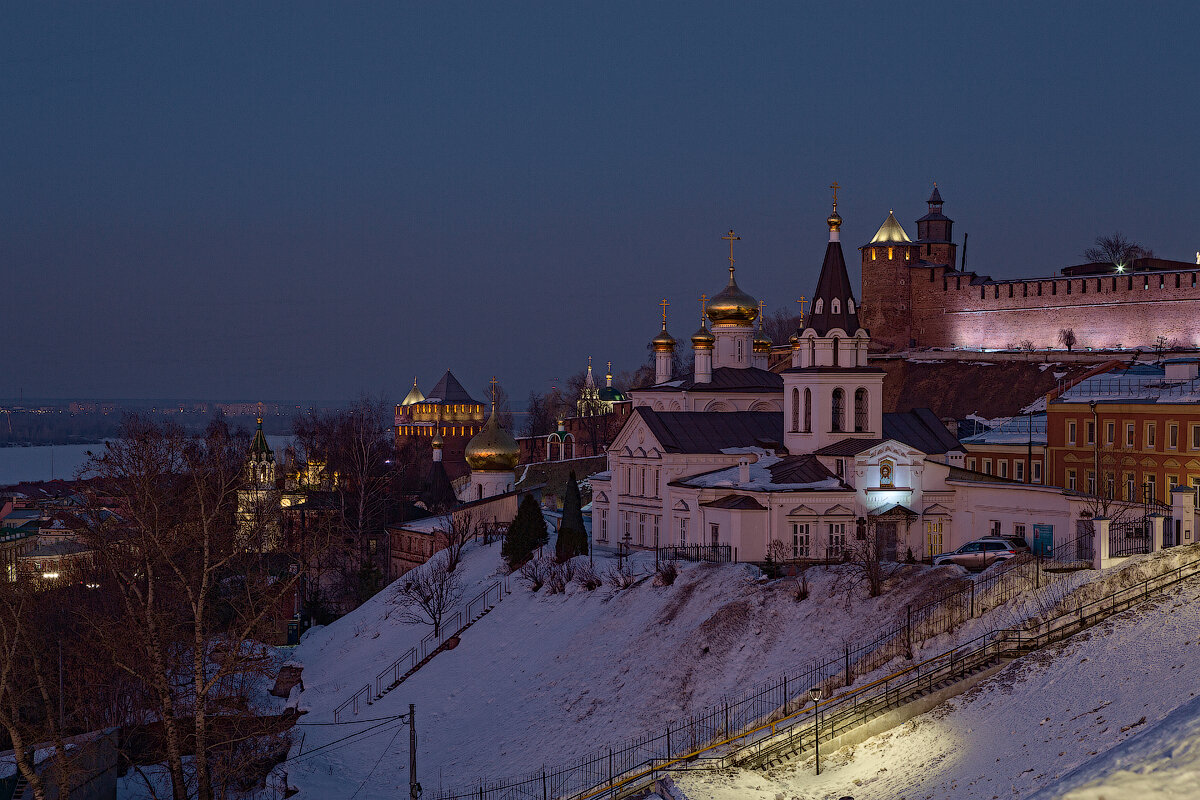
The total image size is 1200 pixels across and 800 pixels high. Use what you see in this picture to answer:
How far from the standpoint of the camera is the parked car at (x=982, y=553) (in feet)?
91.5

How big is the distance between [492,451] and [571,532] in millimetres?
13445

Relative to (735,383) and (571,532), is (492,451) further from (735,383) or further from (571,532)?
(571,532)

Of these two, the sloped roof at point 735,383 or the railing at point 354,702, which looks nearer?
the railing at point 354,702

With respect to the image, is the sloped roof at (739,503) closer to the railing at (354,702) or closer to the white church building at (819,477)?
the white church building at (819,477)

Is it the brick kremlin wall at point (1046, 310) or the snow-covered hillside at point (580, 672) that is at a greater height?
the brick kremlin wall at point (1046, 310)

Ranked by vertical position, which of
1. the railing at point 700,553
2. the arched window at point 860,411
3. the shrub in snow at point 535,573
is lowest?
the shrub in snow at point 535,573

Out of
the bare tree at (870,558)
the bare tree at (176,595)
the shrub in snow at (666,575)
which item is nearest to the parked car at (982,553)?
the bare tree at (870,558)

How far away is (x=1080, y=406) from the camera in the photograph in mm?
35750

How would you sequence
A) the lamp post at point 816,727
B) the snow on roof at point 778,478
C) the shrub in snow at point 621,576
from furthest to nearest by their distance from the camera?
the snow on roof at point 778,478
the shrub in snow at point 621,576
the lamp post at point 816,727

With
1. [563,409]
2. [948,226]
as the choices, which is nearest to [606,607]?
[948,226]

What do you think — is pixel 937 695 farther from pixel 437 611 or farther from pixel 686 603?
pixel 437 611

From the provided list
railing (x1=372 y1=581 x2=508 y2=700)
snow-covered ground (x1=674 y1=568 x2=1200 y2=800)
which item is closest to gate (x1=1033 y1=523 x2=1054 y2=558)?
snow-covered ground (x1=674 y1=568 x2=1200 y2=800)

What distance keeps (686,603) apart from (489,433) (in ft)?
68.9

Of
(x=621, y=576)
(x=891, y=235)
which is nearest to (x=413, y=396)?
(x=891, y=235)
